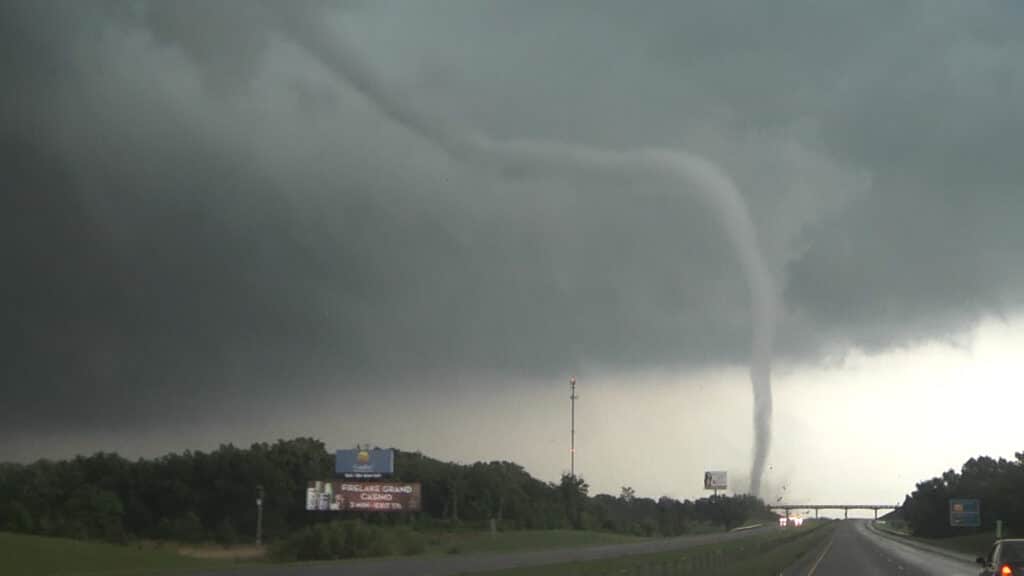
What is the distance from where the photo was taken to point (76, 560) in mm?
58938

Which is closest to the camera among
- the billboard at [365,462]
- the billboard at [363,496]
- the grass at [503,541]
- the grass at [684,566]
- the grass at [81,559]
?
the grass at [684,566]

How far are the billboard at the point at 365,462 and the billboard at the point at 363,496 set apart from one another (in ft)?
6.65

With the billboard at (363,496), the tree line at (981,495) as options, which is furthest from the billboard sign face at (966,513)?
the billboard at (363,496)

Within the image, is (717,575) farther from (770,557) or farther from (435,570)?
(770,557)

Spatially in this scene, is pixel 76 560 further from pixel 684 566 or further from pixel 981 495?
pixel 981 495

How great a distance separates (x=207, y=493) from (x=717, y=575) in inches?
3474

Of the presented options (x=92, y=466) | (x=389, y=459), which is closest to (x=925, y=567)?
(x=389, y=459)

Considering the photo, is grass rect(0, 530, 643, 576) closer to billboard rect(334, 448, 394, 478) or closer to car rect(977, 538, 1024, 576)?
billboard rect(334, 448, 394, 478)

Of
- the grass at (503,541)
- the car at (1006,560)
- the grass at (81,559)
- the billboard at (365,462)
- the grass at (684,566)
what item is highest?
the billboard at (365,462)

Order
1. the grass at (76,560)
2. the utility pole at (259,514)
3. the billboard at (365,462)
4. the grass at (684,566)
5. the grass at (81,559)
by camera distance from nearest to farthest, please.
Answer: the grass at (684,566)
the grass at (76,560)
the grass at (81,559)
the utility pole at (259,514)
the billboard at (365,462)

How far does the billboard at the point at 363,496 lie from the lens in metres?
101

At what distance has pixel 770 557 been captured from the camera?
67.6m

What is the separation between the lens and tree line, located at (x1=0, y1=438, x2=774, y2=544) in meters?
111

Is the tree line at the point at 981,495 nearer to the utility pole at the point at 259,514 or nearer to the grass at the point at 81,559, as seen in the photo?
the grass at the point at 81,559
